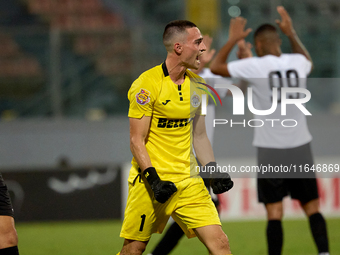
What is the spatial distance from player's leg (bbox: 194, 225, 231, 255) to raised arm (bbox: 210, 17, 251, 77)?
1.64 meters

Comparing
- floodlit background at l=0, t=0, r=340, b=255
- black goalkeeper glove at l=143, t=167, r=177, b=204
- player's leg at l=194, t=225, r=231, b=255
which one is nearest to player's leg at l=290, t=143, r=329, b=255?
player's leg at l=194, t=225, r=231, b=255

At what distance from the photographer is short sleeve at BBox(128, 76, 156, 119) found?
3422 millimetres

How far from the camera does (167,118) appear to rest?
11.6 ft

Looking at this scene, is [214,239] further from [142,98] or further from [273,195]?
[273,195]

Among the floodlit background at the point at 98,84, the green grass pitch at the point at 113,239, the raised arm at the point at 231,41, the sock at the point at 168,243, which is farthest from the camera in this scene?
the floodlit background at the point at 98,84

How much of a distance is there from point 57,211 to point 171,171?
17.9ft

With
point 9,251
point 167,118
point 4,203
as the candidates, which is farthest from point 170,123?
point 9,251

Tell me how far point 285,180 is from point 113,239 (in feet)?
10.5

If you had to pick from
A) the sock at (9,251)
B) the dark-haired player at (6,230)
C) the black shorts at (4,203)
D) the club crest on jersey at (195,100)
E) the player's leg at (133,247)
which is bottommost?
the player's leg at (133,247)

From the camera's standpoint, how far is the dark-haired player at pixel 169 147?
11.3 ft

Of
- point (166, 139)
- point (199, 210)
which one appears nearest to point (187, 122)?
point (166, 139)

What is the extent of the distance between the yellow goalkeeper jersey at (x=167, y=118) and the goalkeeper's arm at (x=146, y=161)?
0.07 meters

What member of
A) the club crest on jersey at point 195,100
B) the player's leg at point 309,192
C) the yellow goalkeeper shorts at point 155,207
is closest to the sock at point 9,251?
the yellow goalkeeper shorts at point 155,207

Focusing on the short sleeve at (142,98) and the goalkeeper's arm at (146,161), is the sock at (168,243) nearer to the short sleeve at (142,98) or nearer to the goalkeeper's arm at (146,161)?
the goalkeeper's arm at (146,161)
